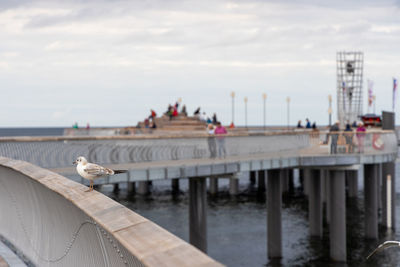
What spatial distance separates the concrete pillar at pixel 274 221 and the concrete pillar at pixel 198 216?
14.5ft

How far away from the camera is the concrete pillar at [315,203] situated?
3048 cm

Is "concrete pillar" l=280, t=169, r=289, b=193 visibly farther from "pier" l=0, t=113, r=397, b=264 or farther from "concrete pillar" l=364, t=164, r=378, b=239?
"concrete pillar" l=364, t=164, r=378, b=239

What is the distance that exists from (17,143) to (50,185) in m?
14.6

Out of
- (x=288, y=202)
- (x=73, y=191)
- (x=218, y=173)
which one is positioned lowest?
(x=288, y=202)

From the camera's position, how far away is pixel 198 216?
2302cm

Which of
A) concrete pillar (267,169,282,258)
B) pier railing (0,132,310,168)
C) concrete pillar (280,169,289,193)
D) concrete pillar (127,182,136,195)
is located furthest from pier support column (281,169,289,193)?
concrete pillar (267,169,282,258)

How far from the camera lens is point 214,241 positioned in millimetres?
31500

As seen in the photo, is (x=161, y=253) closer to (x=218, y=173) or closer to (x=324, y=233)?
(x=218, y=173)

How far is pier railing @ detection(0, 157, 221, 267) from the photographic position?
2.85 metres

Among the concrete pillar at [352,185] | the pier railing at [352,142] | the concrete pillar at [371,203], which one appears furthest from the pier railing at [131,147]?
the concrete pillar at [352,185]

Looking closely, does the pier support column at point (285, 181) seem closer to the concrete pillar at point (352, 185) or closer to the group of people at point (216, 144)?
the concrete pillar at point (352, 185)

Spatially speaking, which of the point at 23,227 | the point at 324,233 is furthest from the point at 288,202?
the point at 23,227

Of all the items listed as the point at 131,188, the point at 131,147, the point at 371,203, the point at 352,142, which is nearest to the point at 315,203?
the point at 371,203

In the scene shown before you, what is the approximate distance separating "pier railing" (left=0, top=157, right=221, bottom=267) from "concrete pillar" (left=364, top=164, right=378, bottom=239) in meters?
24.1
